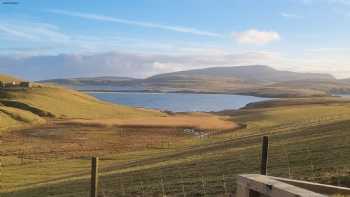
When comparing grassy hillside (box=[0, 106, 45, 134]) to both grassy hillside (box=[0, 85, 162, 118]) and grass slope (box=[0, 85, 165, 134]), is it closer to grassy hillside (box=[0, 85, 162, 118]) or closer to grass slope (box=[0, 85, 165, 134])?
grass slope (box=[0, 85, 165, 134])

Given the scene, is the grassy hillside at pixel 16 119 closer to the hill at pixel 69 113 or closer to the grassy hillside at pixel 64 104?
the hill at pixel 69 113

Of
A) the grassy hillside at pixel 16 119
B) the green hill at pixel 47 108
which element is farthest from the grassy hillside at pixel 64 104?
the grassy hillside at pixel 16 119

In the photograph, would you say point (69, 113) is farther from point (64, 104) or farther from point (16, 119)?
point (16, 119)

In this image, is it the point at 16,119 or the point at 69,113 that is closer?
the point at 16,119

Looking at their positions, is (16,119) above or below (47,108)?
below

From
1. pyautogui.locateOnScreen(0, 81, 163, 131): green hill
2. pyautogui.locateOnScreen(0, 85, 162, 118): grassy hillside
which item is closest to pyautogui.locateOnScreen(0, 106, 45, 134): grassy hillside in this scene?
pyautogui.locateOnScreen(0, 81, 163, 131): green hill

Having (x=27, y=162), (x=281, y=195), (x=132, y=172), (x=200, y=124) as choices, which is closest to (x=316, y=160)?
(x=132, y=172)

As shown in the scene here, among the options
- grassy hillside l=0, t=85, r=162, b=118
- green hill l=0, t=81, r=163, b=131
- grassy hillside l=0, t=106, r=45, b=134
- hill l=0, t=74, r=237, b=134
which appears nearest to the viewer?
grassy hillside l=0, t=106, r=45, b=134

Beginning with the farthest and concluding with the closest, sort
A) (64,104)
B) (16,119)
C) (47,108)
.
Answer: (64,104)
(47,108)
(16,119)

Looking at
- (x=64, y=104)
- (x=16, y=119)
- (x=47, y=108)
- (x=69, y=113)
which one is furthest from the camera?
(x=64, y=104)

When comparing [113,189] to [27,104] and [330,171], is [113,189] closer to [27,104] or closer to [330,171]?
[330,171]

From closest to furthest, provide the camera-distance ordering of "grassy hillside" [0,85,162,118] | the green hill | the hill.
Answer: the hill < the green hill < "grassy hillside" [0,85,162,118]

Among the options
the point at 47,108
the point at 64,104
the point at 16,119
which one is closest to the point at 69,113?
the point at 47,108

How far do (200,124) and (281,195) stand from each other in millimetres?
102694
